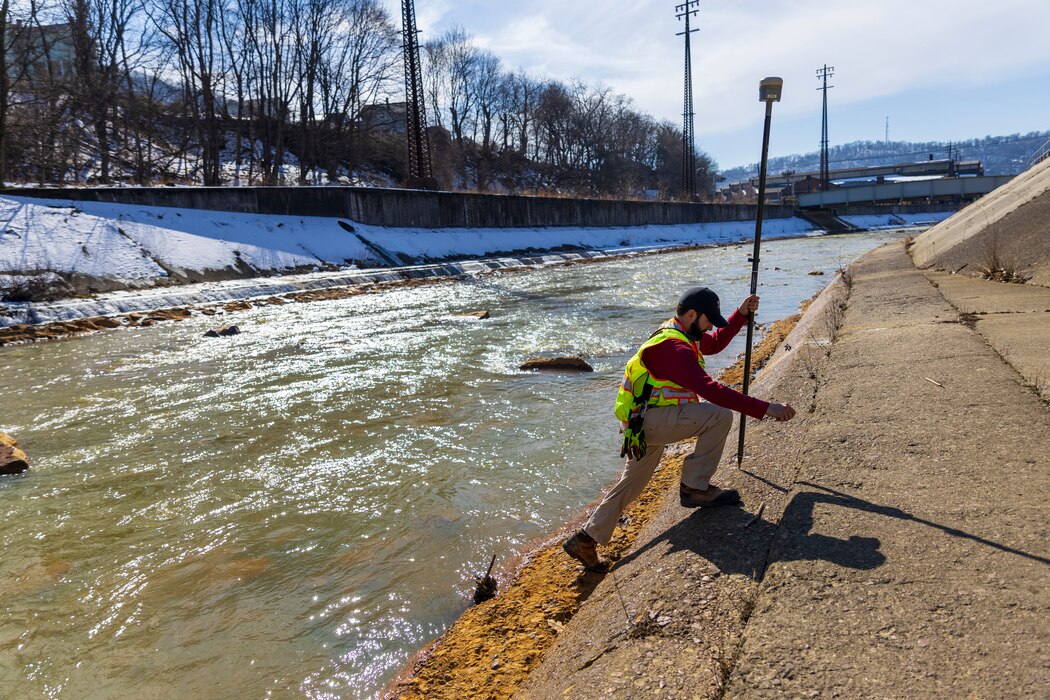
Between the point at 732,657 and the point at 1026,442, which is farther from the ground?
the point at 1026,442

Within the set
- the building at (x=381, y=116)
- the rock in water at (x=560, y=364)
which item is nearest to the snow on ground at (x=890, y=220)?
the building at (x=381, y=116)

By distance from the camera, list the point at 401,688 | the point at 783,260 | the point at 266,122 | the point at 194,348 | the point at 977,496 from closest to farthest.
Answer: the point at 401,688, the point at 977,496, the point at 194,348, the point at 783,260, the point at 266,122

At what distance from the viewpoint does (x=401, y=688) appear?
121 inches

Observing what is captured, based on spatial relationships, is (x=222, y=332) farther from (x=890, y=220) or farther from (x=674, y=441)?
(x=890, y=220)

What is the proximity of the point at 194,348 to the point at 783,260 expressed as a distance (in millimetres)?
24748

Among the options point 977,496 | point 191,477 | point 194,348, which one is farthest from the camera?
point 194,348

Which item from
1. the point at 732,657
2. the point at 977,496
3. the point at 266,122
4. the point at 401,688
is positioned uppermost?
the point at 266,122

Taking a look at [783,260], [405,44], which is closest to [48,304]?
[405,44]

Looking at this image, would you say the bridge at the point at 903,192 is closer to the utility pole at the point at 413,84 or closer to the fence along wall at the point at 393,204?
the fence along wall at the point at 393,204

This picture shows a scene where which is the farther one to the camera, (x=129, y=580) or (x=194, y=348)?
(x=194, y=348)

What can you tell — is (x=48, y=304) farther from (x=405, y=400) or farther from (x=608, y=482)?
(x=608, y=482)

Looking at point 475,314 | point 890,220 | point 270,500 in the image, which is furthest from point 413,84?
point 890,220

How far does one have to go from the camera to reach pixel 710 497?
3.75 m

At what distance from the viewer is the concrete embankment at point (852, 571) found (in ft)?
7.34
